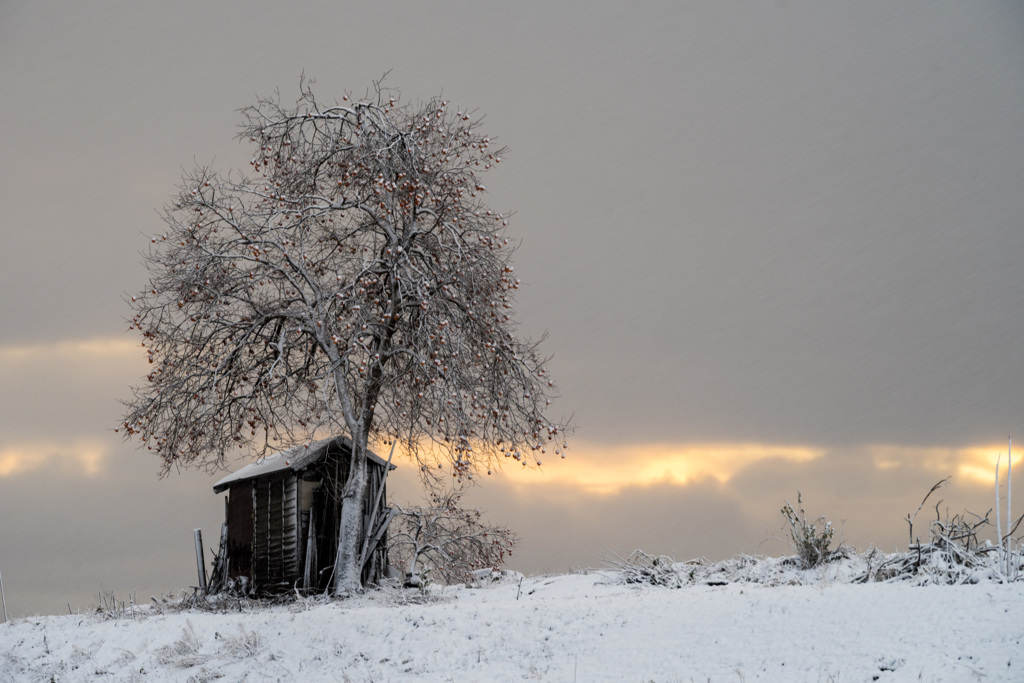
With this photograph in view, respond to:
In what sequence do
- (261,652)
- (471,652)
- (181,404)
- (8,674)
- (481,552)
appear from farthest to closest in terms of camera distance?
(481,552)
(181,404)
(8,674)
(261,652)
(471,652)

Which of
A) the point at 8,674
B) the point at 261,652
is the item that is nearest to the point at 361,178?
the point at 261,652

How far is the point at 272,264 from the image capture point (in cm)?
1836

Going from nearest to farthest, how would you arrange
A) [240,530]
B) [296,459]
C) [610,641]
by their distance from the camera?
[610,641] → [296,459] → [240,530]

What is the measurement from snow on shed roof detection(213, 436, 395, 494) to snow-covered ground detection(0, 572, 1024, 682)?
14.6 ft

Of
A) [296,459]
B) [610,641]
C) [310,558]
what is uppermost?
[296,459]

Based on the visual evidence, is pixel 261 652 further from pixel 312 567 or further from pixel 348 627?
pixel 312 567

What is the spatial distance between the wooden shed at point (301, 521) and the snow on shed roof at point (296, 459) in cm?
2

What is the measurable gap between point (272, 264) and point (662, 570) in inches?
423

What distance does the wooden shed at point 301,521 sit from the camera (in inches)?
739

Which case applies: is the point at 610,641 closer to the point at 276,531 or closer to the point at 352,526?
the point at 352,526

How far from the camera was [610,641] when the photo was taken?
10.5 m

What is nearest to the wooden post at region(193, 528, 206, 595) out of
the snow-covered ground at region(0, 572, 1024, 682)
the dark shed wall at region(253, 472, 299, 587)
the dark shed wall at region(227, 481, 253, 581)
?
the dark shed wall at region(227, 481, 253, 581)

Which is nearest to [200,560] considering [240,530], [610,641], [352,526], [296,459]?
[240,530]

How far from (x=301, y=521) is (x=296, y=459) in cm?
149
